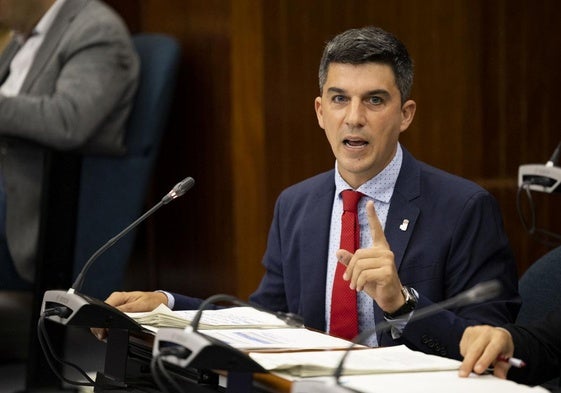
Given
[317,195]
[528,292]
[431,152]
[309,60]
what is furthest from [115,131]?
[528,292]

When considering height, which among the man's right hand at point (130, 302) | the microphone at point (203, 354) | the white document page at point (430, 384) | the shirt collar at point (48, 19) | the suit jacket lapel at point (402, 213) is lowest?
the man's right hand at point (130, 302)

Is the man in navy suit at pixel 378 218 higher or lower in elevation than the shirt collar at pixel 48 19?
lower

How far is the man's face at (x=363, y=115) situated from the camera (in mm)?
2748

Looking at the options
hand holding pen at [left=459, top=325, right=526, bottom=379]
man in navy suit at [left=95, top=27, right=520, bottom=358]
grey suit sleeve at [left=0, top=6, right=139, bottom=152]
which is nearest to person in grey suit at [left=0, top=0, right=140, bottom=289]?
grey suit sleeve at [left=0, top=6, right=139, bottom=152]

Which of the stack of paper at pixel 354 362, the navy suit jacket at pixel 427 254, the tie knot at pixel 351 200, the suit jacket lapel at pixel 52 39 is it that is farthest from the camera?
the suit jacket lapel at pixel 52 39

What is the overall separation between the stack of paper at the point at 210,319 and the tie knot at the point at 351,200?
388 mm

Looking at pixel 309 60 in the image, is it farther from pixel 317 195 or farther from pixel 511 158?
pixel 317 195

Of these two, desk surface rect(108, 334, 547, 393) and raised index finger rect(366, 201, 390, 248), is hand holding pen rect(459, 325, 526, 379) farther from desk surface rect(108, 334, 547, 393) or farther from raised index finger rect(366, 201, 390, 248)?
raised index finger rect(366, 201, 390, 248)

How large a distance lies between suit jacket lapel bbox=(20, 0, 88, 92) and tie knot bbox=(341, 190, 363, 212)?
2019mm

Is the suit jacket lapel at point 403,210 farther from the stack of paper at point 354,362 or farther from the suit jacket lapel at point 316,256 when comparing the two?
the stack of paper at point 354,362

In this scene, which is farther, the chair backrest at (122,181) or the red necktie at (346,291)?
the chair backrest at (122,181)

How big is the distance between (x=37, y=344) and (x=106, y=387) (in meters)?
1.86

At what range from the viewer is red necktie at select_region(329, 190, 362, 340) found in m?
2.71

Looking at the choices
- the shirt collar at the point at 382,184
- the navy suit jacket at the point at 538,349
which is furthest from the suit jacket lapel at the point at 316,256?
the navy suit jacket at the point at 538,349
